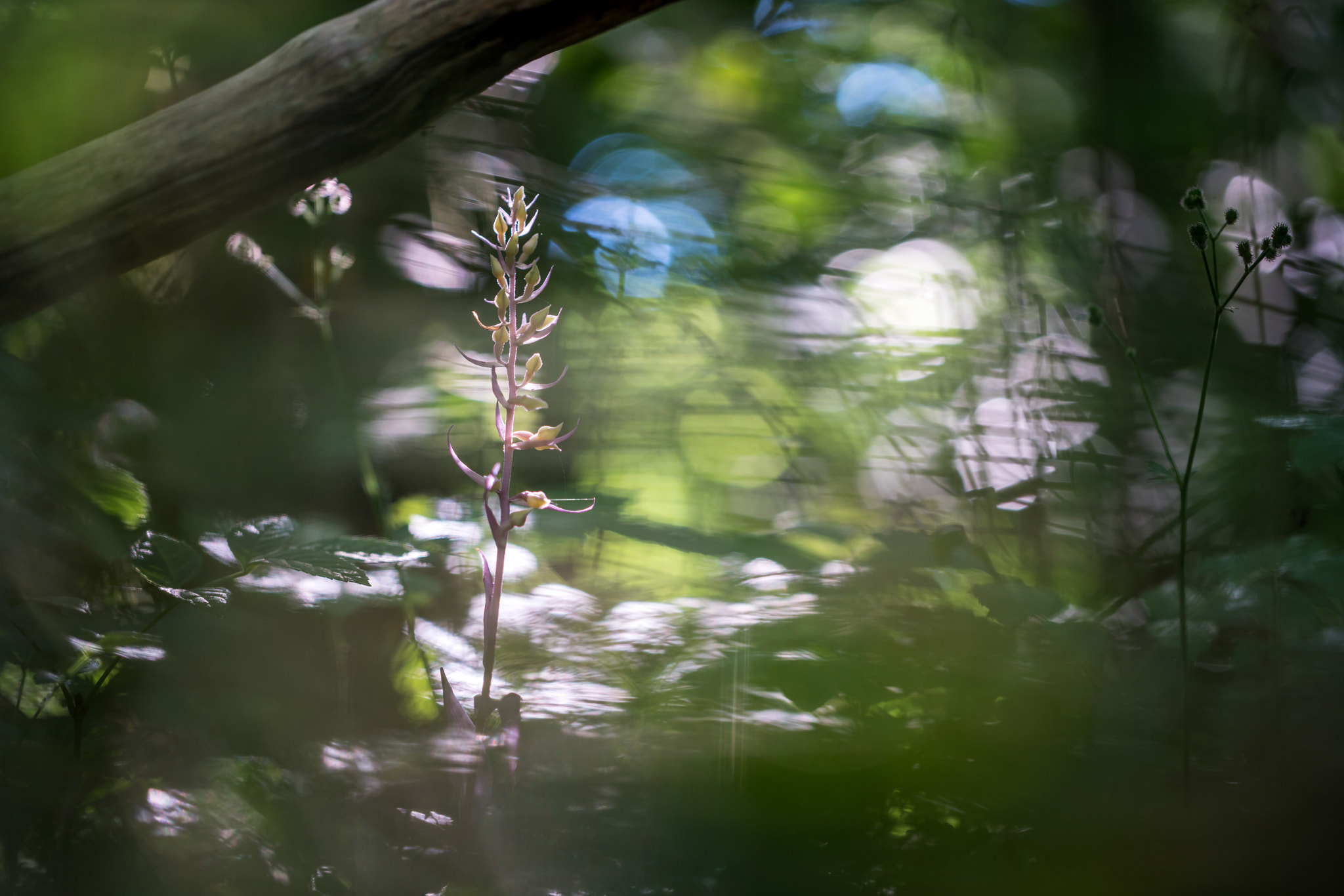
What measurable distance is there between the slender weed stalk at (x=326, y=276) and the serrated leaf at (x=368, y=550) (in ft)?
0.62

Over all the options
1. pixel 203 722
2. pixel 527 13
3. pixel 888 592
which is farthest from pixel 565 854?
pixel 527 13

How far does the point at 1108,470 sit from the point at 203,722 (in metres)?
1.02

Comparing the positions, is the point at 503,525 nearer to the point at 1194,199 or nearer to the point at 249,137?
the point at 249,137

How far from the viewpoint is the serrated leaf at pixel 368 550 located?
0.42 metres

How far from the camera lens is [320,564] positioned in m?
0.40

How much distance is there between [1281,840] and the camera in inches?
11.4

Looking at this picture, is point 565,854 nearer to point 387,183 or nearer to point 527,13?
point 527,13

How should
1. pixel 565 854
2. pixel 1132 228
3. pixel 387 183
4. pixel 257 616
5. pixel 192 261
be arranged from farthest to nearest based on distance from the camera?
pixel 1132 228, pixel 387 183, pixel 192 261, pixel 257 616, pixel 565 854

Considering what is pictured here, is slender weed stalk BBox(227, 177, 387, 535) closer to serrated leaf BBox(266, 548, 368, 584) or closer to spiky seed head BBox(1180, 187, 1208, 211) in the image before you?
serrated leaf BBox(266, 548, 368, 584)

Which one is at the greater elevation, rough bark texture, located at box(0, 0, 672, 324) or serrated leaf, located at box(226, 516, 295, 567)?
rough bark texture, located at box(0, 0, 672, 324)

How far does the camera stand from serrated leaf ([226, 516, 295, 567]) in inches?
16.9

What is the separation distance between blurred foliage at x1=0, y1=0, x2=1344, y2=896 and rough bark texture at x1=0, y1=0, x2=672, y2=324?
13 cm

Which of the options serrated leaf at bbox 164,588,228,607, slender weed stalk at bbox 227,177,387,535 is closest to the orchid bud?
slender weed stalk at bbox 227,177,387,535

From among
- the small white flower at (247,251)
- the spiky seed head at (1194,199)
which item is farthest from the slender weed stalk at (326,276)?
the spiky seed head at (1194,199)
